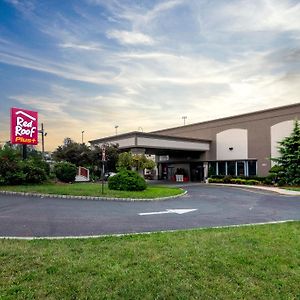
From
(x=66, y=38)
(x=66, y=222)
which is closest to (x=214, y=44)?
(x=66, y=38)

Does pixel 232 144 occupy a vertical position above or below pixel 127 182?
above

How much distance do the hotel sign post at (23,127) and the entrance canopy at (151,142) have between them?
9441mm

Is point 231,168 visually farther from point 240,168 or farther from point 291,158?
Result: point 291,158

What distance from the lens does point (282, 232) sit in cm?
767

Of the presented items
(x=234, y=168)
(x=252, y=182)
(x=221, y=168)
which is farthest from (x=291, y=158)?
(x=221, y=168)

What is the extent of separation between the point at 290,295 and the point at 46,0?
1058 cm

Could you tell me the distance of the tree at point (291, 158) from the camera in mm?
27344

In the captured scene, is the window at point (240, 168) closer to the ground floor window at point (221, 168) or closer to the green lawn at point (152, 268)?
the ground floor window at point (221, 168)

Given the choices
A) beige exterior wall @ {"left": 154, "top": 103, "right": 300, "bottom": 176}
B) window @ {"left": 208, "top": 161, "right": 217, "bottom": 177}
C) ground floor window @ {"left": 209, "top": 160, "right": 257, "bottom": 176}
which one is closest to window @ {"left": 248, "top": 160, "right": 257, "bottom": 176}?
ground floor window @ {"left": 209, "top": 160, "right": 257, "bottom": 176}

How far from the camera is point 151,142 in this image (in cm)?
3095

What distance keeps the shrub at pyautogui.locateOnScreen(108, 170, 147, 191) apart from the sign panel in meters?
9.60

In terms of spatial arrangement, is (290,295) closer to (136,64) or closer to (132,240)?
(132,240)

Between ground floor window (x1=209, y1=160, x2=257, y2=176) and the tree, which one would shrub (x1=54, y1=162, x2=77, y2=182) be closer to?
ground floor window (x1=209, y1=160, x2=257, y2=176)

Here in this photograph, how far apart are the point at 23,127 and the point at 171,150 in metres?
18.5
